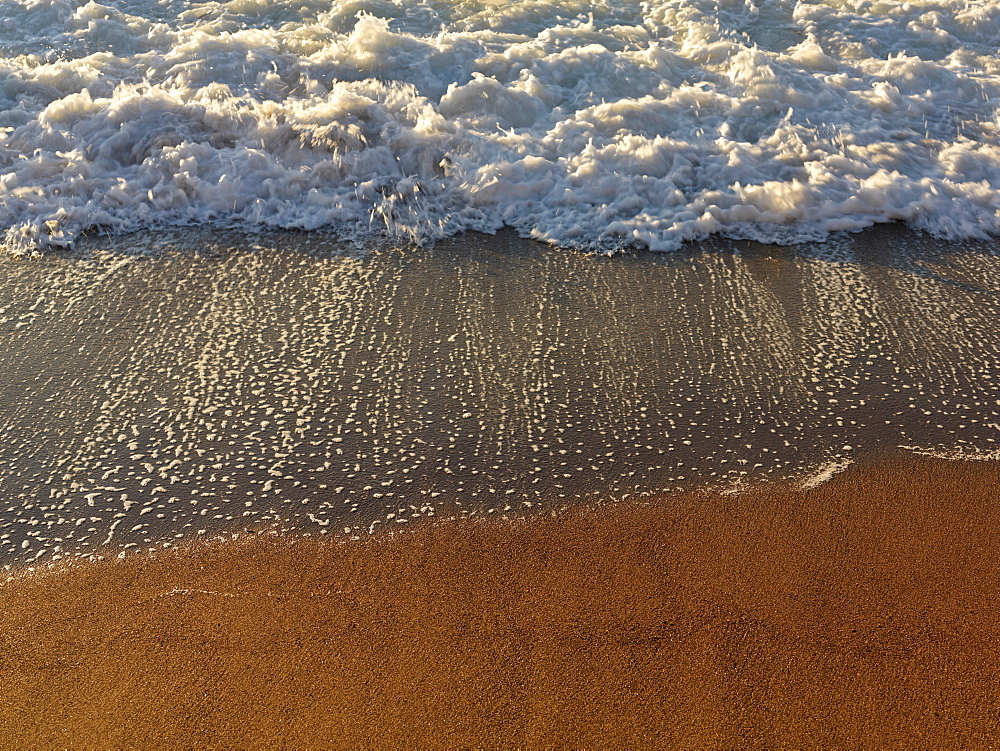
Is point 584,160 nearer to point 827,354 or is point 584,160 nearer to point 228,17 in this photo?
point 827,354

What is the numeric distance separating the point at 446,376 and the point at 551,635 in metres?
1.23

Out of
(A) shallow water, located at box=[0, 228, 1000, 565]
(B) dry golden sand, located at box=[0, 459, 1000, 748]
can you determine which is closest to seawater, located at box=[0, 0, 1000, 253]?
(A) shallow water, located at box=[0, 228, 1000, 565]

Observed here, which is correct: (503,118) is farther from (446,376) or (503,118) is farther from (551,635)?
(551,635)

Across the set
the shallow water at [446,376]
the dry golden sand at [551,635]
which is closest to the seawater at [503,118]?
the shallow water at [446,376]

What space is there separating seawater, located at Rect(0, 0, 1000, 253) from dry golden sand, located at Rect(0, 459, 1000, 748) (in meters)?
1.93

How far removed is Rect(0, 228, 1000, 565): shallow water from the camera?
2703mm

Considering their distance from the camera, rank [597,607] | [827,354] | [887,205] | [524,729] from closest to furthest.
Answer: [524,729] < [597,607] < [827,354] < [887,205]

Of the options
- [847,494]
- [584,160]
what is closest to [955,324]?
[847,494]

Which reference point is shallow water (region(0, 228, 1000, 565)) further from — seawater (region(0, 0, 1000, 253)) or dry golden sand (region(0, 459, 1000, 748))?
seawater (region(0, 0, 1000, 253))

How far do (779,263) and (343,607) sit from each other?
8.87ft

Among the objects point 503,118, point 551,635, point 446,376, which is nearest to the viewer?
point 551,635

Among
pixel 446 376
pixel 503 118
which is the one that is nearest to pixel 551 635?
pixel 446 376

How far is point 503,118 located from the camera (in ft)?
16.0

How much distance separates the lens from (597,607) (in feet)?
7.54
